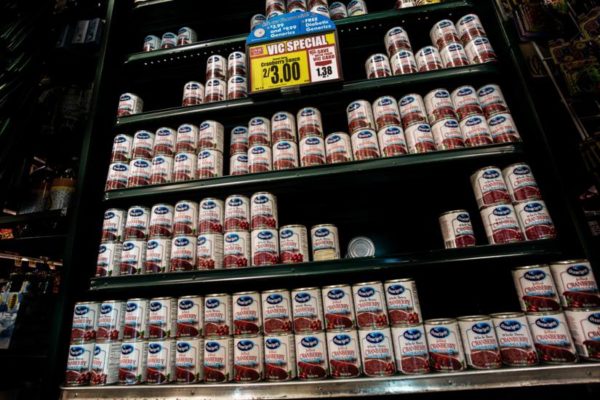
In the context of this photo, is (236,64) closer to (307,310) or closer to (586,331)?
(307,310)

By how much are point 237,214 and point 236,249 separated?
0.44ft

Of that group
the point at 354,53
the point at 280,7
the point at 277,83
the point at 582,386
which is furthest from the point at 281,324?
the point at 280,7

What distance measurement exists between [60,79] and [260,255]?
1.74 meters

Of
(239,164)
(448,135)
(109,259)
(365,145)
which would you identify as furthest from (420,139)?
(109,259)

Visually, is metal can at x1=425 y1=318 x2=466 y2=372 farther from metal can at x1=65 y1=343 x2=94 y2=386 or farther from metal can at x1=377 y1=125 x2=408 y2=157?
metal can at x1=65 y1=343 x2=94 y2=386

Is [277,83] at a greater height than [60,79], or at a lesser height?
lesser

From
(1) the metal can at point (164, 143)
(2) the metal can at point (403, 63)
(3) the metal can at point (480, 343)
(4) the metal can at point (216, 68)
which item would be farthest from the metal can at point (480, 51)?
(1) the metal can at point (164, 143)

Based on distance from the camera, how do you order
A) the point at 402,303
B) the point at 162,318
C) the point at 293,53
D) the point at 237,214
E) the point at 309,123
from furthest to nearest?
the point at 293,53
the point at 309,123
the point at 237,214
the point at 162,318
the point at 402,303

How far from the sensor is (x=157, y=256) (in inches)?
47.2

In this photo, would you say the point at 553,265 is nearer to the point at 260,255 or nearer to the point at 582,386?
the point at 582,386

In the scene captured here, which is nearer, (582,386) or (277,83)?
(582,386)

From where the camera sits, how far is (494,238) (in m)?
1.05

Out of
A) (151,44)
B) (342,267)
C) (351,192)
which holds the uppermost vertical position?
(151,44)

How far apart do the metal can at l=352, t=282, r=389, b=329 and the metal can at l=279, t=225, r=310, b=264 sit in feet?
0.75
